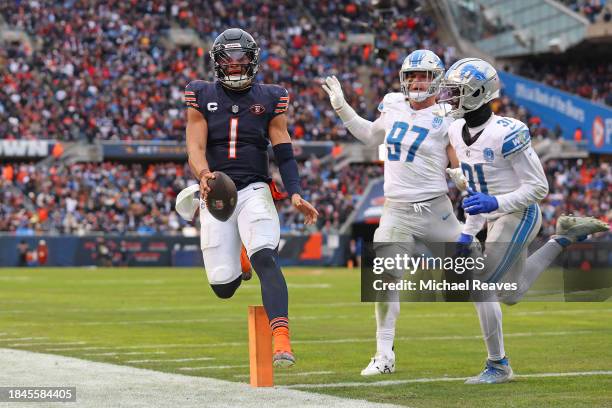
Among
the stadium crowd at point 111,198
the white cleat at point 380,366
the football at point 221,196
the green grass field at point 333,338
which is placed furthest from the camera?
the stadium crowd at point 111,198

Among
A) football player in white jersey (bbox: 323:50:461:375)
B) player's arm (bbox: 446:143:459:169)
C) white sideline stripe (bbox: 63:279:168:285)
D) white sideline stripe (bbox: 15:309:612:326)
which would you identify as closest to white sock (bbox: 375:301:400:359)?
football player in white jersey (bbox: 323:50:461:375)

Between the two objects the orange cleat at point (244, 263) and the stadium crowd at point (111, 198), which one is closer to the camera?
the orange cleat at point (244, 263)

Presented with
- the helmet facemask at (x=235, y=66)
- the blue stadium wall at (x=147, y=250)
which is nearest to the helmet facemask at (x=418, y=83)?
the helmet facemask at (x=235, y=66)

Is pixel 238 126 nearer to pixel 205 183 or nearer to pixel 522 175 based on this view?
pixel 205 183

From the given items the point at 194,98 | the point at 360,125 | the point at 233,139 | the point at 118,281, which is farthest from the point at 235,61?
the point at 118,281

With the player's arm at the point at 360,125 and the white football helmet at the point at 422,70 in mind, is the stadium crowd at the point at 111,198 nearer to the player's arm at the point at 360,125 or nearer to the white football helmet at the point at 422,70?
the player's arm at the point at 360,125

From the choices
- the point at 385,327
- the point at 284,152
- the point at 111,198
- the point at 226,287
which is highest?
the point at 284,152

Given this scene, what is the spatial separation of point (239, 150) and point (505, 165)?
1670mm

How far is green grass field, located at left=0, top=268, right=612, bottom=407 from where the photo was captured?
729 centimetres

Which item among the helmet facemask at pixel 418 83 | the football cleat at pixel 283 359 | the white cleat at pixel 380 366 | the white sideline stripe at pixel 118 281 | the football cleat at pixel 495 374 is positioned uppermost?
the helmet facemask at pixel 418 83

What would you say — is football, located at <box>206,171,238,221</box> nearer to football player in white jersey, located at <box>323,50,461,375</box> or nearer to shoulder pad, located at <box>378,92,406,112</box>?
football player in white jersey, located at <box>323,50,461,375</box>

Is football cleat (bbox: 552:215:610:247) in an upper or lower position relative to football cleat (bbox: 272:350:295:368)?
Result: upper

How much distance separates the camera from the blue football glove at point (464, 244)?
25.7ft

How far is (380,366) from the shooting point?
27.0ft
